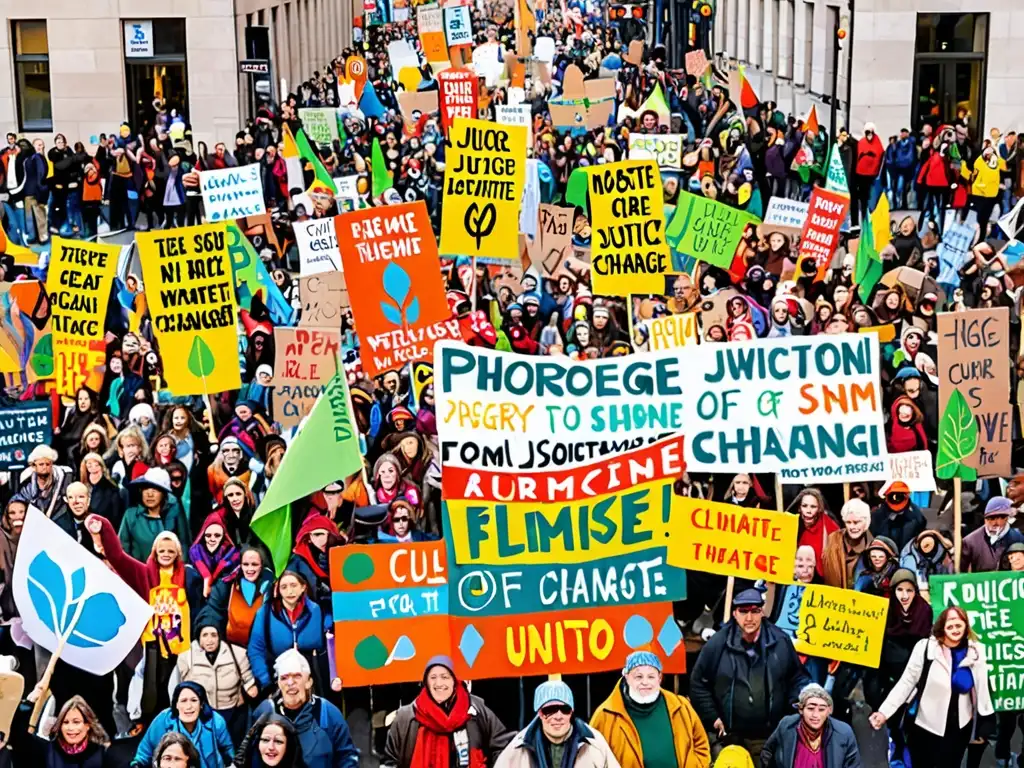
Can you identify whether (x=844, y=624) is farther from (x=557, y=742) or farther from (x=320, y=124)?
(x=320, y=124)

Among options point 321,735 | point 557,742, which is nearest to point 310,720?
point 321,735

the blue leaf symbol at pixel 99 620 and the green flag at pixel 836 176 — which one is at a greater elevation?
the green flag at pixel 836 176

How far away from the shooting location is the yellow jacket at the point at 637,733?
25.2 feet

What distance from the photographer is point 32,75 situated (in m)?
32.7

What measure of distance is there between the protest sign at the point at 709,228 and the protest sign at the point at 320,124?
10.6 meters

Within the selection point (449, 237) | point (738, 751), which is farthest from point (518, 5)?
point (738, 751)

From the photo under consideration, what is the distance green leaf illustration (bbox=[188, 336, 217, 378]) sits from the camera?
11.9m

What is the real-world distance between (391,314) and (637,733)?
480 cm

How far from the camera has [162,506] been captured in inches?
392

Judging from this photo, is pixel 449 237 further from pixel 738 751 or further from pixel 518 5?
pixel 518 5

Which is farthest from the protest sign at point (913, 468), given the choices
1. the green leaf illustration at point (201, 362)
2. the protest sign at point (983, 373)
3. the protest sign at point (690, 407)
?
the green leaf illustration at point (201, 362)

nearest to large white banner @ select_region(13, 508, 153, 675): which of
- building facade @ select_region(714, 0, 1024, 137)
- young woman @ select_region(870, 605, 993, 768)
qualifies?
young woman @ select_region(870, 605, 993, 768)

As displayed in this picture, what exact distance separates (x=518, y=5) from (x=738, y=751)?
3222 cm

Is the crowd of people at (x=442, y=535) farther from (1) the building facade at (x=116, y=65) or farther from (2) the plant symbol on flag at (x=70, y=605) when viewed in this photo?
(1) the building facade at (x=116, y=65)
